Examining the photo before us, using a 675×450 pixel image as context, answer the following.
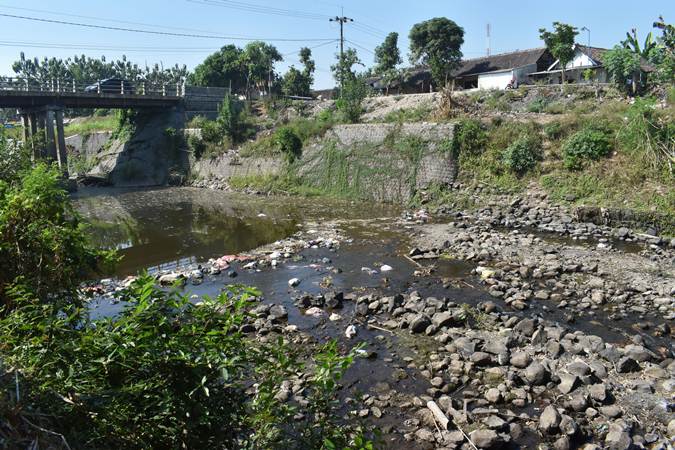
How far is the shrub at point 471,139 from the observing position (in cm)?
1952

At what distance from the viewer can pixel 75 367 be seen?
3018 millimetres

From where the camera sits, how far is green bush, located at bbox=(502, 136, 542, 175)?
58.3 feet

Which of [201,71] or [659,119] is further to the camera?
[201,71]

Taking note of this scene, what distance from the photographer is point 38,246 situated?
4.61 metres

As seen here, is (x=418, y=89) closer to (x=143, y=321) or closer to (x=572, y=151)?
(x=572, y=151)

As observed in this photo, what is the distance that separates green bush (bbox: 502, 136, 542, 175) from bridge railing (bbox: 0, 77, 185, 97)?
83.2 feet

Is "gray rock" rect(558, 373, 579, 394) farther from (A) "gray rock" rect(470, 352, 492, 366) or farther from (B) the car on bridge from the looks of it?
(B) the car on bridge

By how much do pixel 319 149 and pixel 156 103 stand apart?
1573 cm

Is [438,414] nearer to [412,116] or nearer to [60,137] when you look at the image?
[412,116]

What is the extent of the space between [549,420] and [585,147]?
13.5m

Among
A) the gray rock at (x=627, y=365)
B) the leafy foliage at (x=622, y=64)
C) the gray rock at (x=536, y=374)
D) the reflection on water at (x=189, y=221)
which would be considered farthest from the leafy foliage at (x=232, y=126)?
the gray rock at (x=627, y=365)

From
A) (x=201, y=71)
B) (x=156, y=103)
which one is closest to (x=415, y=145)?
(x=156, y=103)

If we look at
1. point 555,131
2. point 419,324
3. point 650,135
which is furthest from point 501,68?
point 419,324

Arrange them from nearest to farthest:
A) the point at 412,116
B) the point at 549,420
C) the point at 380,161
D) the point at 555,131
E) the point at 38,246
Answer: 1. the point at 38,246
2. the point at 549,420
3. the point at 555,131
4. the point at 380,161
5. the point at 412,116
